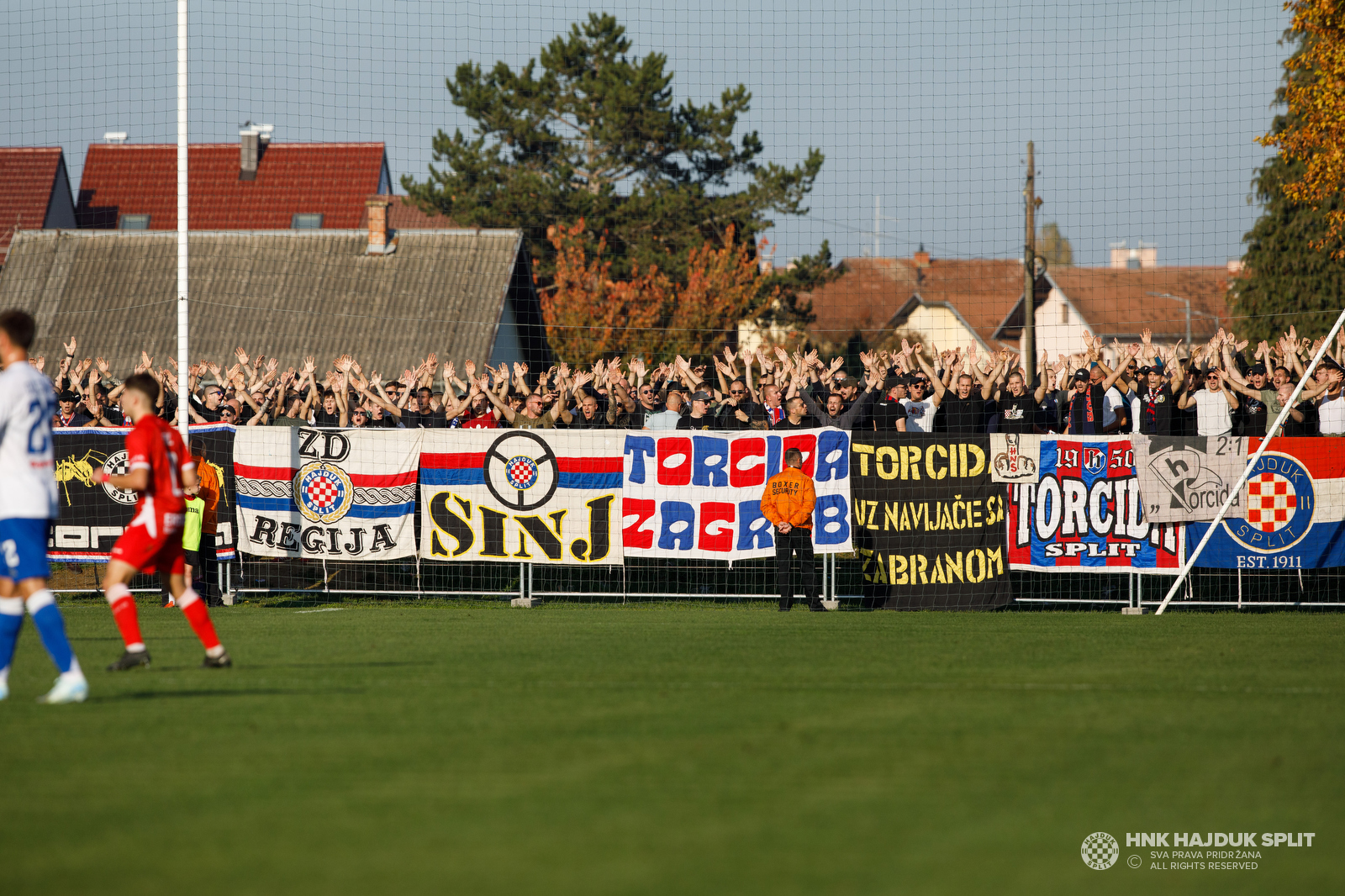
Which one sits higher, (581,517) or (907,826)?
(581,517)

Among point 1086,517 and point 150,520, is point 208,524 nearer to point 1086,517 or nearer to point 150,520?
point 150,520

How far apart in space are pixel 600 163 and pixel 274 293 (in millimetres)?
13735

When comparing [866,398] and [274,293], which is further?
[274,293]

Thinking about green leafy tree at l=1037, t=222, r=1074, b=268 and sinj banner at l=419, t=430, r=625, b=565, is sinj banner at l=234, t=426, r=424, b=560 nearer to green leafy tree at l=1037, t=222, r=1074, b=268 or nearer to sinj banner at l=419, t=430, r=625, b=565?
sinj banner at l=419, t=430, r=625, b=565

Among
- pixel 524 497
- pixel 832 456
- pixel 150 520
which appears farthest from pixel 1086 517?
pixel 150 520

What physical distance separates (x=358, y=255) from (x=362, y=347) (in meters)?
3.89

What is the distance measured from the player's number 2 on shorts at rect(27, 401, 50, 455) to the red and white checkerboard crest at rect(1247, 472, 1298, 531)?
11682mm

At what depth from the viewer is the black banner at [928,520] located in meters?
14.2

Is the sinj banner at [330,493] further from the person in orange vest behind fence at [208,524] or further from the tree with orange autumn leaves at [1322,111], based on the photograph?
the tree with orange autumn leaves at [1322,111]

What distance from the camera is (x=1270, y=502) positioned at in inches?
548

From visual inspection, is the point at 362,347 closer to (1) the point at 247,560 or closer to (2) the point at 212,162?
(1) the point at 247,560

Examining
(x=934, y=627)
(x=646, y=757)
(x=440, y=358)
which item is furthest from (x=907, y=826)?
(x=440, y=358)

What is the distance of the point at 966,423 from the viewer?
1528cm

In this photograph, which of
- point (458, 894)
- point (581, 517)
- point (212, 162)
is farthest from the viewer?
point (212, 162)
